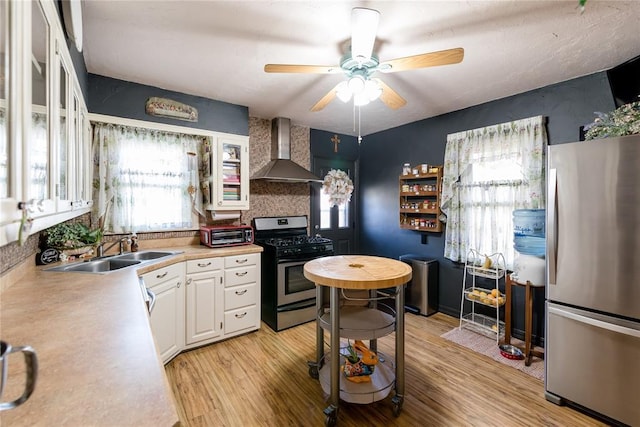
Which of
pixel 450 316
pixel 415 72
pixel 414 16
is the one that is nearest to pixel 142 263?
pixel 414 16

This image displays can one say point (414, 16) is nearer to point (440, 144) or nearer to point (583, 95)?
point (583, 95)

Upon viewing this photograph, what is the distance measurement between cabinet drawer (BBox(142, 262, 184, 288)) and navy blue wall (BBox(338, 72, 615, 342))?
9.69 ft

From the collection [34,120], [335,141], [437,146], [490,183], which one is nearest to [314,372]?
[34,120]

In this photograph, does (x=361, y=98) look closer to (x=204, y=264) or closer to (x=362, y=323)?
(x=362, y=323)

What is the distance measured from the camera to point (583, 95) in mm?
2529

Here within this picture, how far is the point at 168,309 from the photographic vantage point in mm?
2408

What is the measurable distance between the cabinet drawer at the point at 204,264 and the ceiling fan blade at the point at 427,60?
7.18ft

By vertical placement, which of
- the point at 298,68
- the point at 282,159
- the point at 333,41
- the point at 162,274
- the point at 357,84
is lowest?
the point at 162,274

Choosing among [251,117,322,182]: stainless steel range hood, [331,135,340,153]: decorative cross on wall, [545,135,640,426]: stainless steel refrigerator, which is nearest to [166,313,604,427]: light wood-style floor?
[545,135,640,426]: stainless steel refrigerator

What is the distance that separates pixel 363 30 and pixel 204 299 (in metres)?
2.54

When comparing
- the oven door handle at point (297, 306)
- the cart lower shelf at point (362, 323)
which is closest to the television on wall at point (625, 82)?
the cart lower shelf at point (362, 323)

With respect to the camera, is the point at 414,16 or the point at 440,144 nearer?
the point at 414,16

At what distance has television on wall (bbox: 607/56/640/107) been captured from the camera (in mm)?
2210

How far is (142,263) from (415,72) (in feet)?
8.89
